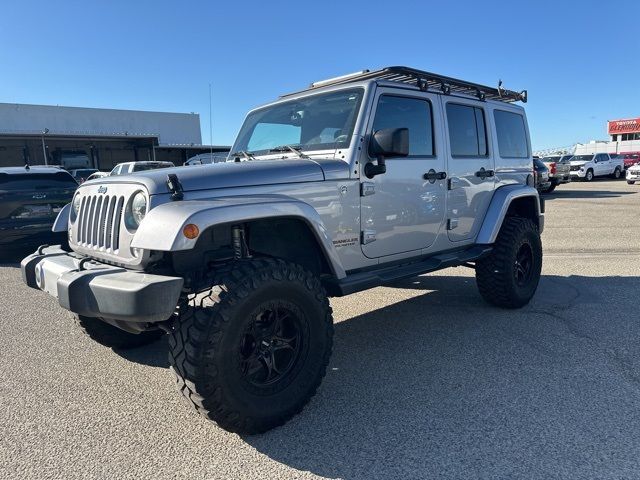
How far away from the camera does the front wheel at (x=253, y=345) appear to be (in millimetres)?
2469

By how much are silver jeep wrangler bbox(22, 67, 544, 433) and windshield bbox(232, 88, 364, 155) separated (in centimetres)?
1

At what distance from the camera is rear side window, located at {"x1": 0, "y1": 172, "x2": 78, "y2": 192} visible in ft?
24.5

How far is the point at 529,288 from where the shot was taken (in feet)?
16.7

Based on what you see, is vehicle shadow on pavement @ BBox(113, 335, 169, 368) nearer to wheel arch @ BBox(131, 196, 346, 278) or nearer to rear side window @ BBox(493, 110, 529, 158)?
wheel arch @ BBox(131, 196, 346, 278)

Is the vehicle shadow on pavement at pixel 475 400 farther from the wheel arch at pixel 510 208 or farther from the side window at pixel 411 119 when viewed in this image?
the side window at pixel 411 119

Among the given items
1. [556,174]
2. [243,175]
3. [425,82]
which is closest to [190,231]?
[243,175]

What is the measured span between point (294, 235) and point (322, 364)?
891 millimetres

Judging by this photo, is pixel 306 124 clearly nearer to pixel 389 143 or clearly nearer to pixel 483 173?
pixel 389 143

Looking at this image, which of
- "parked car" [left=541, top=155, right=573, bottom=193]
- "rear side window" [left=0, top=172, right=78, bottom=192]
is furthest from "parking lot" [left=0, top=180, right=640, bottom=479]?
"parked car" [left=541, top=155, right=573, bottom=193]

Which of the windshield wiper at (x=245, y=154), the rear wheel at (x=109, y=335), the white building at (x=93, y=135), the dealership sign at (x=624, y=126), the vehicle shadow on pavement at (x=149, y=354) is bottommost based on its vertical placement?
the vehicle shadow on pavement at (x=149, y=354)

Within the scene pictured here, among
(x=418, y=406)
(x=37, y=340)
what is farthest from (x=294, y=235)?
(x=37, y=340)

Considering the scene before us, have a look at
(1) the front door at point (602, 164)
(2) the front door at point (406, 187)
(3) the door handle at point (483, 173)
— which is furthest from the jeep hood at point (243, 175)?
(1) the front door at point (602, 164)

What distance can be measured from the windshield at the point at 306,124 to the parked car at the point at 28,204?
4.71 meters

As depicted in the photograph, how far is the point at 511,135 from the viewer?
531cm
